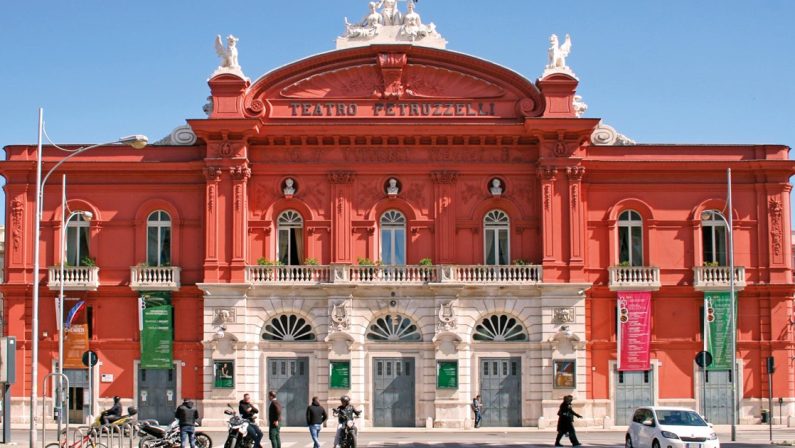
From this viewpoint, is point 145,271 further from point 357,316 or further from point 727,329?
point 727,329

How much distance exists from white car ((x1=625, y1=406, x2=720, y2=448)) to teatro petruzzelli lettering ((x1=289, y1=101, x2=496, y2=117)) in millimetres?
18219

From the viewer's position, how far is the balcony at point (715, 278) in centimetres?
4928

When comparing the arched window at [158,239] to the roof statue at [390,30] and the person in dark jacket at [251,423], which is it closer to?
the roof statue at [390,30]

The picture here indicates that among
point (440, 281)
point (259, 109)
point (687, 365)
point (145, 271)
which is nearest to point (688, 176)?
point (687, 365)

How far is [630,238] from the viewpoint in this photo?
166ft

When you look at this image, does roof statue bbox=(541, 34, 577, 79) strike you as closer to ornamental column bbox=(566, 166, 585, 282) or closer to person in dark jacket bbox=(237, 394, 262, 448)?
ornamental column bbox=(566, 166, 585, 282)

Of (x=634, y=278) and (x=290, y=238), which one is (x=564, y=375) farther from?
(x=290, y=238)

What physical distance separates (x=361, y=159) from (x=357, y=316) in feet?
22.1

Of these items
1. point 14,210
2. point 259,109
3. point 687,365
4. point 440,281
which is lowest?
point 687,365

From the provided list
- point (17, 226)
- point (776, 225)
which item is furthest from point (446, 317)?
point (17, 226)

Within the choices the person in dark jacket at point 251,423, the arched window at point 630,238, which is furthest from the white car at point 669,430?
the arched window at point 630,238

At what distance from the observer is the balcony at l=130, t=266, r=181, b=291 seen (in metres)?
49.3

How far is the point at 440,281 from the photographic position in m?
48.7

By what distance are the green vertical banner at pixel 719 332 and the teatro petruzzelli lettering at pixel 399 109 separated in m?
12.3
